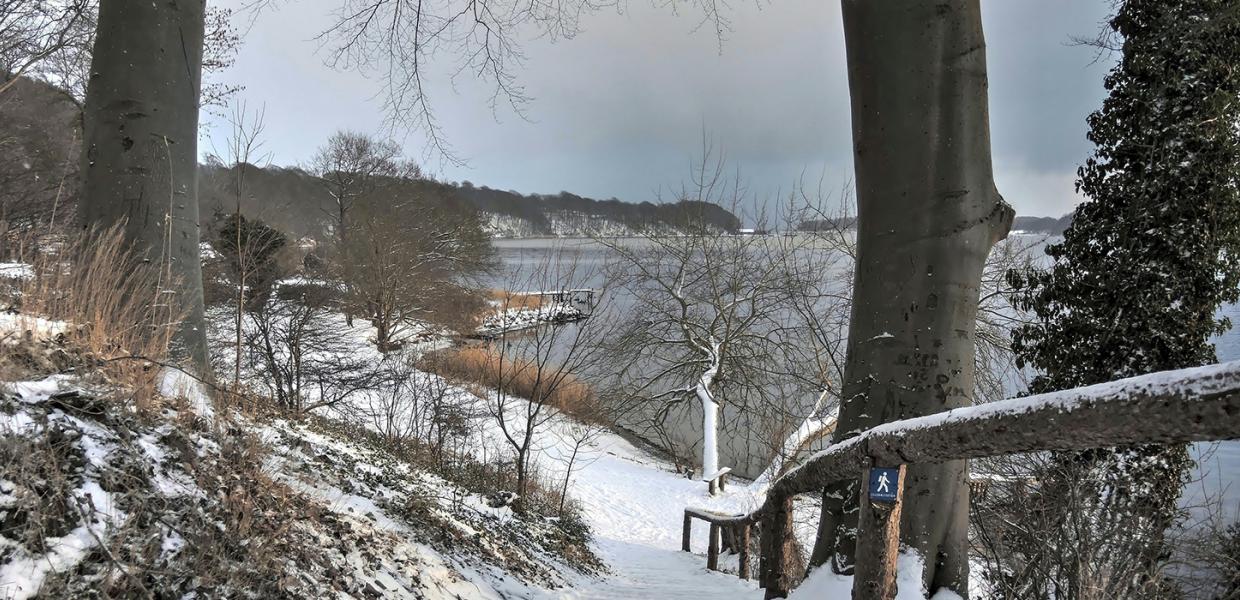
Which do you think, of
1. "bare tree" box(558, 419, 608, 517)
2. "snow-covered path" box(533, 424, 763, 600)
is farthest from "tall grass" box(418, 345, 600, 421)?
"snow-covered path" box(533, 424, 763, 600)

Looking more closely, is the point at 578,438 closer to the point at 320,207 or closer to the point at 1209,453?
the point at 1209,453

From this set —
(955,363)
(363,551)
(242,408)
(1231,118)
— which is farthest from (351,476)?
(1231,118)

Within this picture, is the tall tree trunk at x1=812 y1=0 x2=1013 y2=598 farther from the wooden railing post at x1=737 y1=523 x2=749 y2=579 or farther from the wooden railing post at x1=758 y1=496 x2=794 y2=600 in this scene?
the wooden railing post at x1=737 y1=523 x2=749 y2=579

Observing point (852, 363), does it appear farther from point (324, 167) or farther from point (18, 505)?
point (324, 167)

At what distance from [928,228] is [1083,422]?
133cm

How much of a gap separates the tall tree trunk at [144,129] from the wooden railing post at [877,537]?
12.4ft

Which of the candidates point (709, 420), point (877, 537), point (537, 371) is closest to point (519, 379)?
point (709, 420)

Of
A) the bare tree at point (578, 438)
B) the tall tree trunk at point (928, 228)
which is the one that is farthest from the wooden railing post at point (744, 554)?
the bare tree at point (578, 438)

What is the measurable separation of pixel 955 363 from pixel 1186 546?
7259 millimetres

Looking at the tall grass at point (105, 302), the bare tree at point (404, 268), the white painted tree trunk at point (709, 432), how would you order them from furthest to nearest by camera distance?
the bare tree at point (404, 268) < the white painted tree trunk at point (709, 432) < the tall grass at point (105, 302)

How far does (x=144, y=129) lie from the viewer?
11.5ft

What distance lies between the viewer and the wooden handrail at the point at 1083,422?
1047 millimetres

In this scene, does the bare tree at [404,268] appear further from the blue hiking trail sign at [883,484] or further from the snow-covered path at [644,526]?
the blue hiking trail sign at [883,484]

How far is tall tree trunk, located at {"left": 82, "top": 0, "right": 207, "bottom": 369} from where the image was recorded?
3467 millimetres
